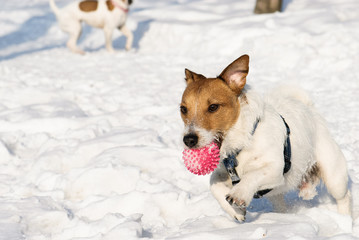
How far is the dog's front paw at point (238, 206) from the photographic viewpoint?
3.14m

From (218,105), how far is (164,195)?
137 cm

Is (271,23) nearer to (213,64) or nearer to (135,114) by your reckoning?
(213,64)

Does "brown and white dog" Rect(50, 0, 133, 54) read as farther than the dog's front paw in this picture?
Yes

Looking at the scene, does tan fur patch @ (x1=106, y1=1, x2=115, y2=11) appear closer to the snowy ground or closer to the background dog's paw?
the snowy ground

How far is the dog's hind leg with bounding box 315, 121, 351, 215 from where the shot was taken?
3.92 m

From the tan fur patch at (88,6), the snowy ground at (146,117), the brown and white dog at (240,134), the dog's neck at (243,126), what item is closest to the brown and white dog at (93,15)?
the tan fur patch at (88,6)

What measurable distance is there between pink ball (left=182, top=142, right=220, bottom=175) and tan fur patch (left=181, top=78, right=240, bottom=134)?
0.14m

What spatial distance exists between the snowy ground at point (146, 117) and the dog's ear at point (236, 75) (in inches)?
40.1

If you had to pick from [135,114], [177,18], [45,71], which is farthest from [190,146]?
[177,18]

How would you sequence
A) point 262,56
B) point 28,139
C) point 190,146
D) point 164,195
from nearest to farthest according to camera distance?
1. point 190,146
2. point 164,195
3. point 28,139
4. point 262,56

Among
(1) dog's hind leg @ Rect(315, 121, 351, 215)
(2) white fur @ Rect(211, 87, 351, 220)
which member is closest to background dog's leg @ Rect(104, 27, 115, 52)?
(2) white fur @ Rect(211, 87, 351, 220)

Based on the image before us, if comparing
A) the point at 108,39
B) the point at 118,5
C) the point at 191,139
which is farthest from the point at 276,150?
the point at 118,5

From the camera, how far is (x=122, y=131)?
245 inches

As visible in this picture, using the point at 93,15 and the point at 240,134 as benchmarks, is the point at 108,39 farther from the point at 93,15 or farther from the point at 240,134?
the point at 240,134
